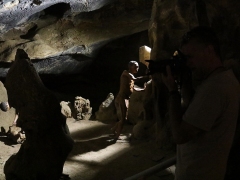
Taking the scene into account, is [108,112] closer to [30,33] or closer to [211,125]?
[30,33]

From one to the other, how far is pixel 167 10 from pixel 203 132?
4.00m

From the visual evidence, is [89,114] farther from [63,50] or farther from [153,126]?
[153,126]

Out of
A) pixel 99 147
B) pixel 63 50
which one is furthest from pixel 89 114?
pixel 99 147

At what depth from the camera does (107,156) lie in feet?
16.8

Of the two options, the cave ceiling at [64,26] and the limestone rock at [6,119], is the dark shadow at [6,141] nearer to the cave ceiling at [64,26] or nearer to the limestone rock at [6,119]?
the limestone rock at [6,119]

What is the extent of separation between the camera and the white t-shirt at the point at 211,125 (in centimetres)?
153

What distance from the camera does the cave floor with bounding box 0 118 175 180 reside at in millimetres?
4336

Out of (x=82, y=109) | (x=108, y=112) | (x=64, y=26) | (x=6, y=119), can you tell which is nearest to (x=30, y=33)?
(x=64, y=26)

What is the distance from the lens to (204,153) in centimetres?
161

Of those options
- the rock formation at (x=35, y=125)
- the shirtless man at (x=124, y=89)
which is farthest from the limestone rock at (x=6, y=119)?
the rock formation at (x=35, y=125)

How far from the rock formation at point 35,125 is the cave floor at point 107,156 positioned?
1.00m

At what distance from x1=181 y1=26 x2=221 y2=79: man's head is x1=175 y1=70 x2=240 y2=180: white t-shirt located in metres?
0.07

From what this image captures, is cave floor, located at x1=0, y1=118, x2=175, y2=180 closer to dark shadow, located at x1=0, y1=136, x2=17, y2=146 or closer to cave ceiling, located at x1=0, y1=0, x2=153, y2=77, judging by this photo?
dark shadow, located at x1=0, y1=136, x2=17, y2=146

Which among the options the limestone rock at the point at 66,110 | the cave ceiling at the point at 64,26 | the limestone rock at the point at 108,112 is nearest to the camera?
the cave ceiling at the point at 64,26
